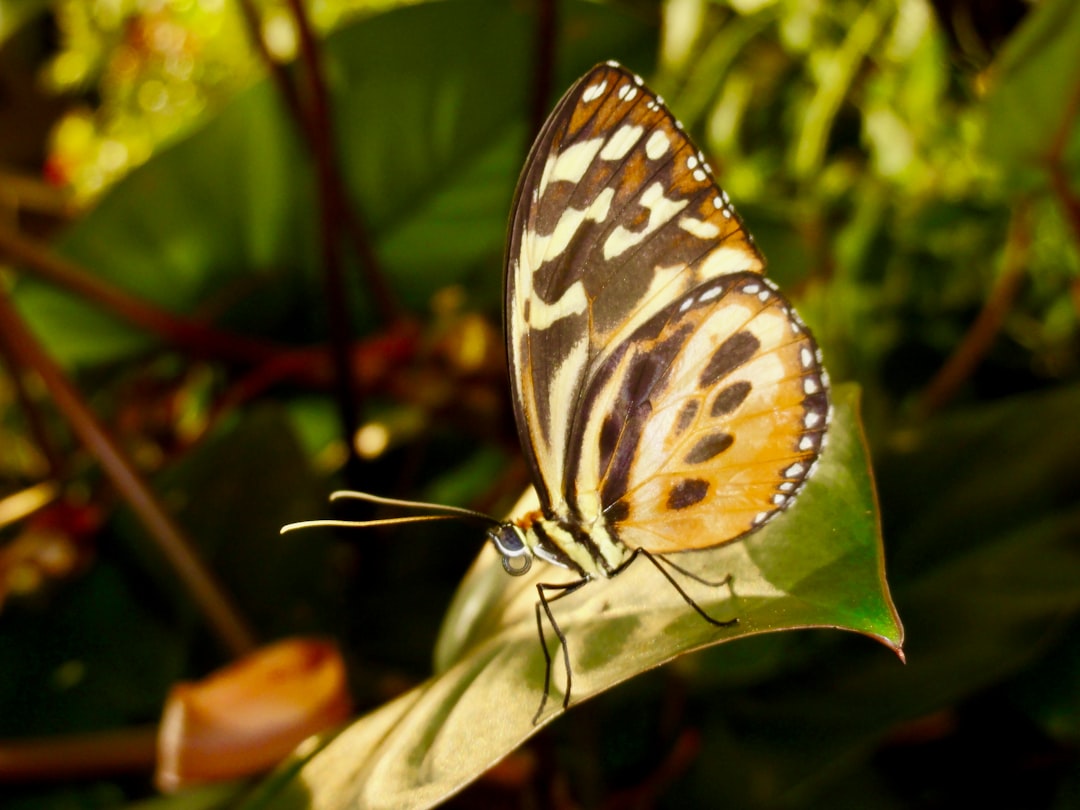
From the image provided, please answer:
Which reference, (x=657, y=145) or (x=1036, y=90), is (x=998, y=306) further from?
(x=657, y=145)

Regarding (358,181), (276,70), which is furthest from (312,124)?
(358,181)

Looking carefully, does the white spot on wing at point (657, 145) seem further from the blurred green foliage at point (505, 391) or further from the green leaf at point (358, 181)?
the green leaf at point (358, 181)

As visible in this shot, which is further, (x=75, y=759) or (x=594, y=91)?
(x=75, y=759)

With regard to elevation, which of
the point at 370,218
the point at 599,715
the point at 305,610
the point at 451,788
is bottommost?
the point at 599,715

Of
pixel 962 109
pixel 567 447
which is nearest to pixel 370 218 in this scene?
pixel 567 447

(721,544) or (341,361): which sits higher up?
(341,361)

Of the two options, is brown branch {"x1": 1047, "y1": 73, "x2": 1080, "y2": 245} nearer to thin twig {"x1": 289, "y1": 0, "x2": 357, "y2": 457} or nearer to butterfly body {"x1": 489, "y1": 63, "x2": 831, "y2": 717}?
butterfly body {"x1": 489, "y1": 63, "x2": 831, "y2": 717}

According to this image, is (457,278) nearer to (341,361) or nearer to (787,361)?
(341,361)
